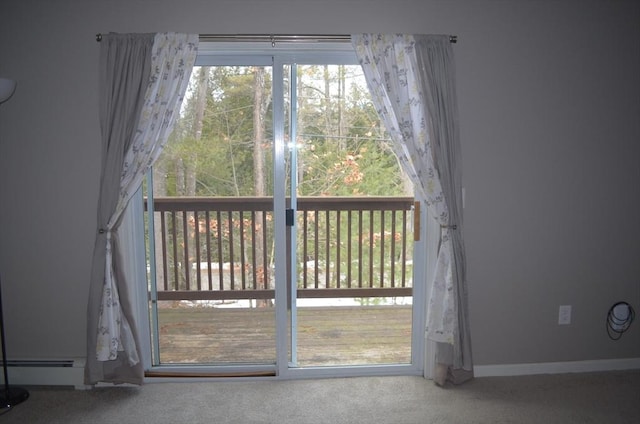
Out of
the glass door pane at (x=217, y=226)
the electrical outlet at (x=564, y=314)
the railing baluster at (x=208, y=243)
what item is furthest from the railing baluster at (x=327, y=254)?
the electrical outlet at (x=564, y=314)

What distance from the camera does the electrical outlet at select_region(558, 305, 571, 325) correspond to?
2.71 m

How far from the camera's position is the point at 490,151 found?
2561 millimetres

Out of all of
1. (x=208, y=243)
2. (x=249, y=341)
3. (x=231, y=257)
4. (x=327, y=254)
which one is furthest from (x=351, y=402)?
(x=208, y=243)

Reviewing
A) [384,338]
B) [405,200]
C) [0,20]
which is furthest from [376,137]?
[0,20]

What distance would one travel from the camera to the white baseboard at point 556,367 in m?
2.68

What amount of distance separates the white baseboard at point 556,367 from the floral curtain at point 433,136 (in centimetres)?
28

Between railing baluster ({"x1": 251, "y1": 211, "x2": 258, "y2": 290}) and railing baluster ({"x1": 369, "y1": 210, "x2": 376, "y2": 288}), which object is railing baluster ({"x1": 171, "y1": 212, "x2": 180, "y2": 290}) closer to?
railing baluster ({"x1": 251, "y1": 211, "x2": 258, "y2": 290})

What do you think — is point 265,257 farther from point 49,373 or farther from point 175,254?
point 49,373

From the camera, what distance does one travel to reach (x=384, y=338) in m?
2.96

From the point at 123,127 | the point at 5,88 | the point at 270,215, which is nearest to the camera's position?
the point at 5,88

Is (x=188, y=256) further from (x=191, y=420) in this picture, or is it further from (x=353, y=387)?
(x=353, y=387)

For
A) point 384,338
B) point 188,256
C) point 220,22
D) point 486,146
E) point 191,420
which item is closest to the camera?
point 191,420

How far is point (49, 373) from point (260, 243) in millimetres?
1466

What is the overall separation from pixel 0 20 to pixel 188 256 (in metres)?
1.71
